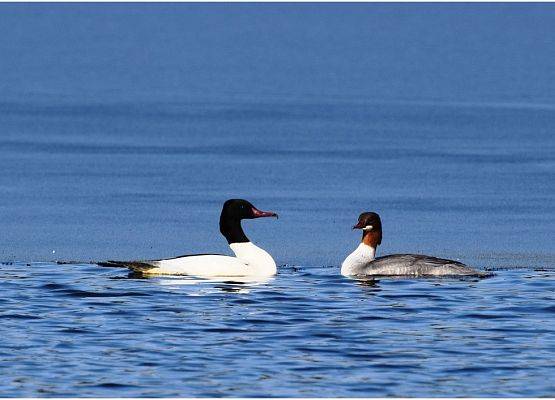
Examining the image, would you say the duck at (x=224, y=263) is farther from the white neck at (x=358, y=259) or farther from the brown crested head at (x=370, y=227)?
the brown crested head at (x=370, y=227)

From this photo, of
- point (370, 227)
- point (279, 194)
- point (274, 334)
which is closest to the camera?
point (274, 334)

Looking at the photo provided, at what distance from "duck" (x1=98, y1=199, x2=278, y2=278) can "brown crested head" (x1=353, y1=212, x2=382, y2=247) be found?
0.84 m

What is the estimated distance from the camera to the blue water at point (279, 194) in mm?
7645

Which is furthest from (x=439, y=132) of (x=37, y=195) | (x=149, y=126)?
(x=37, y=195)

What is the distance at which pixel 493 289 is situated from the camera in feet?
33.4

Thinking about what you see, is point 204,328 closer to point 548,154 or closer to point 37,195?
point 37,195

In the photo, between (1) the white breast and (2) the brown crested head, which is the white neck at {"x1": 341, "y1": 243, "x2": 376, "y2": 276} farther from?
(1) the white breast

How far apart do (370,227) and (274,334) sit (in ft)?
10.8

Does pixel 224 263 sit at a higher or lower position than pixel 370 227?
lower

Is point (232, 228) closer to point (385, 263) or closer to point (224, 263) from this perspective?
point (224, 263)

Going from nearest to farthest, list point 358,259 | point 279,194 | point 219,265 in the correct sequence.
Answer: point 219,265 → point 358,259 → point 279,194

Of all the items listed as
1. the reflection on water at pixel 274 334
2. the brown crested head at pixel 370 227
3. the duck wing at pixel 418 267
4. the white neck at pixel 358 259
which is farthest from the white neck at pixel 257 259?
the brown crested head at pixel 370 227

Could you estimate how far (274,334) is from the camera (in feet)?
27.7

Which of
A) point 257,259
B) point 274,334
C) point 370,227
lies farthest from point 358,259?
point 274,334
